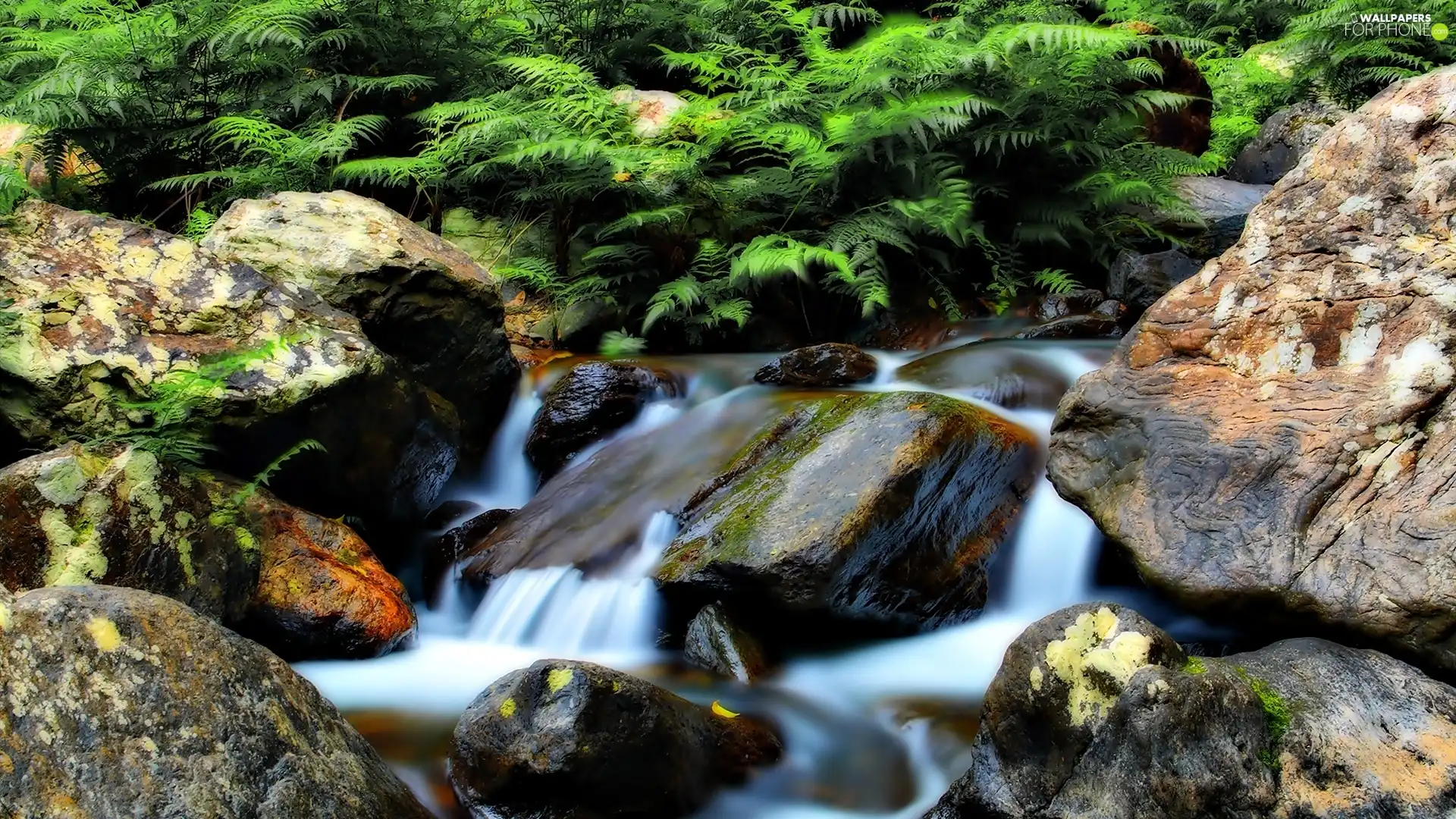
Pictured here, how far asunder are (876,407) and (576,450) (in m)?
1.96

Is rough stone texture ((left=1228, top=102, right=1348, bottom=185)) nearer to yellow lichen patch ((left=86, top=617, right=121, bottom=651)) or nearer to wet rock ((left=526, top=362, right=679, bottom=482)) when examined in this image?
wet rock ((left=526, top=362, right=679, bottom=482))

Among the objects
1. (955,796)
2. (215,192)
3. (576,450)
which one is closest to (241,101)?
(215,192)

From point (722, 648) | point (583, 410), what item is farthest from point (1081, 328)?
point (722, 648)

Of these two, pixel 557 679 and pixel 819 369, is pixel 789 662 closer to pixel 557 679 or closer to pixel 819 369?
pixel 557 679

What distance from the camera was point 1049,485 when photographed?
4.17m

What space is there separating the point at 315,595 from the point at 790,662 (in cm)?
195

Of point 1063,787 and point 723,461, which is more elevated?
point 1063,787

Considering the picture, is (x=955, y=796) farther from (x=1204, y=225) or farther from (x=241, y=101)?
(x=241, y=101)

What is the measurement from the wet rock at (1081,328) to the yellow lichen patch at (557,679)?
4.63 metres

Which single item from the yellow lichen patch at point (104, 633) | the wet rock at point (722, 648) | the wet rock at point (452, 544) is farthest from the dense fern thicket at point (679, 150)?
the yellow lichen patch at point (104, 633)

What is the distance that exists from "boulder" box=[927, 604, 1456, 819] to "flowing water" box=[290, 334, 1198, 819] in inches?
18.9

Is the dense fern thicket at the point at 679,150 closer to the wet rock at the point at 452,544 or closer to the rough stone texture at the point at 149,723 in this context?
the wet rock at the point at 452,544

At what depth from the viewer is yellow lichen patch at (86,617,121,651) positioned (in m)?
1.94

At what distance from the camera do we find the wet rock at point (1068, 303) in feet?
21.8
